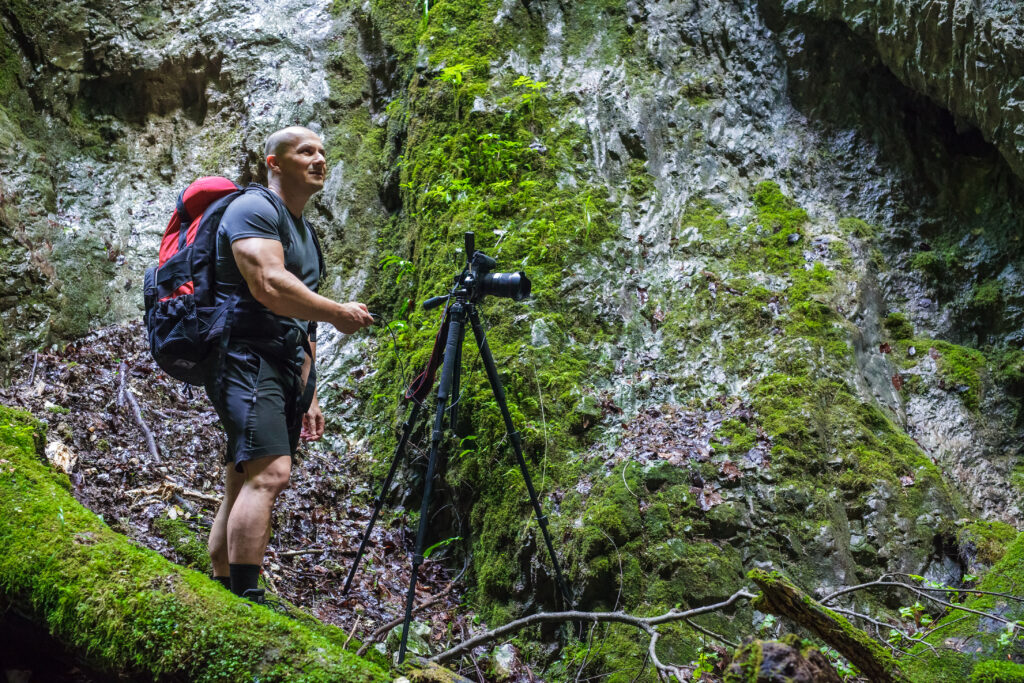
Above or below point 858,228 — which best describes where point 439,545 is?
below

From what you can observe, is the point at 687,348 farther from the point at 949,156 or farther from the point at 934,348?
the point at 949,156

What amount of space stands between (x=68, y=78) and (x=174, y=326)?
617 centimetres

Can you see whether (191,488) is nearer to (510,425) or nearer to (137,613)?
(510,425)

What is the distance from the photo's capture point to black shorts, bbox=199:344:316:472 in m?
2.56

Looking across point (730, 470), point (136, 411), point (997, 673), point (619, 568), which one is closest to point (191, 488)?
point (136, 411)

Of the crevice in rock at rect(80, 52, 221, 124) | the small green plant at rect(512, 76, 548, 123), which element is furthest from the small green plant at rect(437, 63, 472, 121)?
the crevice in rock at rect(80, 52, 221, 124)

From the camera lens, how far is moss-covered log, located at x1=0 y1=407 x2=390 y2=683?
168cm

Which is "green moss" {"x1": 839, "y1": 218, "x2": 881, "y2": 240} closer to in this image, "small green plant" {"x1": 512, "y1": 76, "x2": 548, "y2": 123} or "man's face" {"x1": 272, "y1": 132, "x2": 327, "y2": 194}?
"small green plant" {"x1": 512, "y1": 76, "x2": 548, "y2": 123}

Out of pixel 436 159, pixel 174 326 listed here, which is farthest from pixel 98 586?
pixel 436 159

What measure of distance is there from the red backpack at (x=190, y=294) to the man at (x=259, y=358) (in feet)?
0.19

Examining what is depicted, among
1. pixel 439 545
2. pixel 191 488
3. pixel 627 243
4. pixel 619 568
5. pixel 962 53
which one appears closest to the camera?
pixel 619 568

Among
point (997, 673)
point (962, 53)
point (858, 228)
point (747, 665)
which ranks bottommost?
point (997, 673)

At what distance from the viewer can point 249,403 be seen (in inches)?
102

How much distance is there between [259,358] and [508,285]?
3.74ft
